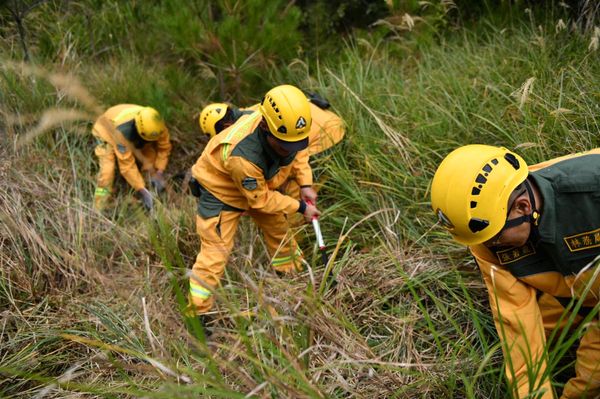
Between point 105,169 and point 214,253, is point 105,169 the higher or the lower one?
the higher one

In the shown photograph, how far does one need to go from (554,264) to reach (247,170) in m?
1.76

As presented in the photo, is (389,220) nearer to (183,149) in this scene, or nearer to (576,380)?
(576,380)

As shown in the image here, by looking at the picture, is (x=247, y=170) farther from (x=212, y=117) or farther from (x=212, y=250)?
(x=212, y=117)

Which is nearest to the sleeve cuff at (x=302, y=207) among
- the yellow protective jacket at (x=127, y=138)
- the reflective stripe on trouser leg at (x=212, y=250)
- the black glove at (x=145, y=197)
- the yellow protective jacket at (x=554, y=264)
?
the reflective stripe on trouser leg at (x=212, y=250)

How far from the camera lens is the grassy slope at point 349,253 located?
2045 millimetres

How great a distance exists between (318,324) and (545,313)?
999mm

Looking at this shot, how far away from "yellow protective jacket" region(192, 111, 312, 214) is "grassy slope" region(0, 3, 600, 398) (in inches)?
12.0

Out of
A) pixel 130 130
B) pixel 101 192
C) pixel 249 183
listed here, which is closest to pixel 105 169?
pixel 101 192

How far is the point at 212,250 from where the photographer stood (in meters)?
3.26

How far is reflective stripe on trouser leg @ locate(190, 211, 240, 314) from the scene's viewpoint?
3.13 meters

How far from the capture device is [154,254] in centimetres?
369

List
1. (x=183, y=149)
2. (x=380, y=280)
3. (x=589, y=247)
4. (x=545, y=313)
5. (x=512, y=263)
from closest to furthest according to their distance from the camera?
(x=589, y=247) → (x=512, y=263) → (x=545, y=313) → (x=380, y=280) → (x=183, y=149)

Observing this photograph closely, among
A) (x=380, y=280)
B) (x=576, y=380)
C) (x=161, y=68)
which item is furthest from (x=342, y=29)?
(x=576, y=380)

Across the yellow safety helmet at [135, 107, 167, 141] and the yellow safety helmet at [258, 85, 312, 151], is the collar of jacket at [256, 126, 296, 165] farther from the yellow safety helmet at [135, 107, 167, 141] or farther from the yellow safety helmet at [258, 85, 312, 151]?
the yellow safety helmet at [135, 107, 167, 141]
